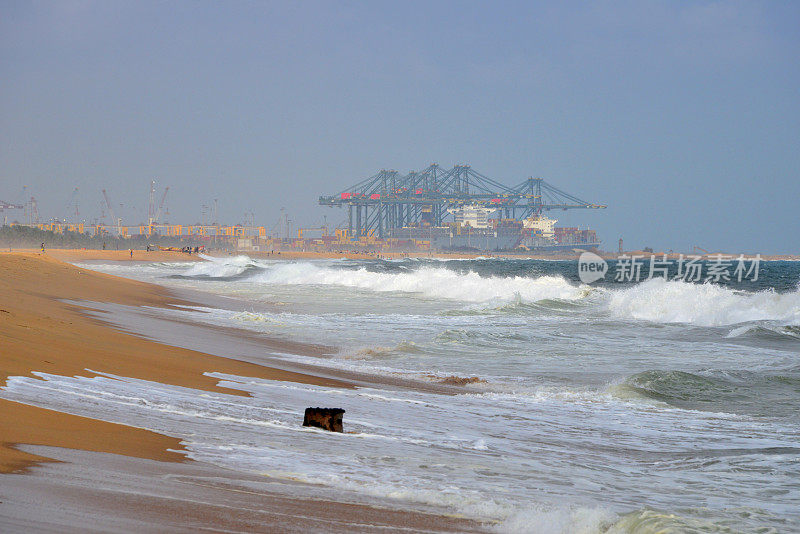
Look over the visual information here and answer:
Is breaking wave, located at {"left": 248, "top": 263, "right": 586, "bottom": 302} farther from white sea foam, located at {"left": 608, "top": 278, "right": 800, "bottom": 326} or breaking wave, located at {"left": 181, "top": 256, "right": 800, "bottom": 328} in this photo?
white sea foam, located at {"left": 608, "top": 278, "right": 800, "bottom": 326}

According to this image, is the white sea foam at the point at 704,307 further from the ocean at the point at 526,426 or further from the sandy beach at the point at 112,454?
the sandy beach at the point at 112,454

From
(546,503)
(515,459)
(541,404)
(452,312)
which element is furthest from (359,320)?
(546,503)

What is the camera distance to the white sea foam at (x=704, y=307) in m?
22.8

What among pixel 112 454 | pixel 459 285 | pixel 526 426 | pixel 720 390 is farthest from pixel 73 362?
pixel 459 285

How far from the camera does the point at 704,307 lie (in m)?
23.9

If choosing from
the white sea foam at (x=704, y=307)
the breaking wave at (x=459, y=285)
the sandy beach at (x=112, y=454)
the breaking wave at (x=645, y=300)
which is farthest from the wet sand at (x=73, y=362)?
the breaking wave at (x=459, y=285)

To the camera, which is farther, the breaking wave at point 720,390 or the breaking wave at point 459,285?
the breaking wave at point 459,285

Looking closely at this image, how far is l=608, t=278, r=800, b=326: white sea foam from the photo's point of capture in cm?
2284

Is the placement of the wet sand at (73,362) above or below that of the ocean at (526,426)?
above

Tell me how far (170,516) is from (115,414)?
2.46m

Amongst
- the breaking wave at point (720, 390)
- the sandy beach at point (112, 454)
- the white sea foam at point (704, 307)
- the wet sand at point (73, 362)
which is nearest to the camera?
the sandy beach at point (112, 454)

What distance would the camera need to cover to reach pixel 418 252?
19325 cm

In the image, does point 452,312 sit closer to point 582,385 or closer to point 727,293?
point 727,293

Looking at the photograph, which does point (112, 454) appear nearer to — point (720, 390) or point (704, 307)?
point (720, 390)
